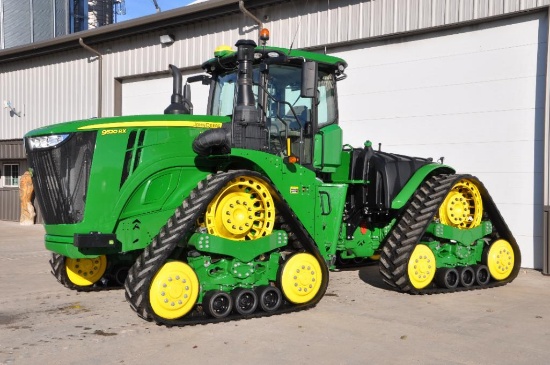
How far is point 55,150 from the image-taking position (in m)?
6.07

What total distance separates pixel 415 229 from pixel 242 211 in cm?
238

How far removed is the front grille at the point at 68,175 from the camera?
5.95 meters

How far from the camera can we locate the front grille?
19.5 ft

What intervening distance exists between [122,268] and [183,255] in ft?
6.37

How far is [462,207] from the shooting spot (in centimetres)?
805

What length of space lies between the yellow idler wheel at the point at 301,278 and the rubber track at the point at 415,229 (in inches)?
44.0

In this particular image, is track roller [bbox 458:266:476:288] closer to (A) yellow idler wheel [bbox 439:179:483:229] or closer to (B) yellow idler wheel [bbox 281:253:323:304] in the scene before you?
(A) yellow idler wheel [bbox 439:179:483:229]

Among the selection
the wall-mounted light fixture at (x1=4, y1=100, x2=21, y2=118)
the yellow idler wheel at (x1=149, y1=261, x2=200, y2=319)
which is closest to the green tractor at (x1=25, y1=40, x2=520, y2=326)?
the yellow idler wheel at (x1=149, y1=261, x2=200, y2=319)

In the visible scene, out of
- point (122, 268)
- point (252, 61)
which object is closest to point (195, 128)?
point (252, 61)

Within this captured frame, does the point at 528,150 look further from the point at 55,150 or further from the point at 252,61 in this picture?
the point at 55,150

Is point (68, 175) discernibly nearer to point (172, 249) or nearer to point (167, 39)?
point (172, 249)

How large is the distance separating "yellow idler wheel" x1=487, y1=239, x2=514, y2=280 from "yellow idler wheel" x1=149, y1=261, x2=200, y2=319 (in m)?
4.17

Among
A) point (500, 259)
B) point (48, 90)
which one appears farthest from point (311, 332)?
point (48, 90)

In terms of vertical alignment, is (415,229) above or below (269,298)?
above
